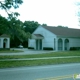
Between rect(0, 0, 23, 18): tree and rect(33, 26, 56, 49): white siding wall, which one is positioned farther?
rect(33, 26, 56, 49): white siding wall

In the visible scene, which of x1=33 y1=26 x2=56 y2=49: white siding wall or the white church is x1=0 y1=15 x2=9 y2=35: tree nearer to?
the white church

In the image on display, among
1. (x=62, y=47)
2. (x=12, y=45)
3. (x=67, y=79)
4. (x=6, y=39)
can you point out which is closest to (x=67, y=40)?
(x=62, y=47)

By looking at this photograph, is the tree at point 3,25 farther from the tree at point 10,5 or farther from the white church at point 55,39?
the white church at point 55,39

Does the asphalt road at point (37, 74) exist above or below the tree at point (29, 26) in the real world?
below

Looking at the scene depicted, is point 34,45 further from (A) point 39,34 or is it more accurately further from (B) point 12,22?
(B) point 12,22

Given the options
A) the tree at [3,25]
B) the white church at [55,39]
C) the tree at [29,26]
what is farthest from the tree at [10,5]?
the tree at [29,26]

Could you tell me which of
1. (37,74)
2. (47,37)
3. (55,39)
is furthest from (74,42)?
(37,74)

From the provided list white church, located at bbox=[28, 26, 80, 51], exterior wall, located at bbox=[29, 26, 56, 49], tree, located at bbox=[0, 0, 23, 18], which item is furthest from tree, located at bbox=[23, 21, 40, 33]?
tree, located at bbox=[0, 0, 23, 18]

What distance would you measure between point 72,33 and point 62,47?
597cm

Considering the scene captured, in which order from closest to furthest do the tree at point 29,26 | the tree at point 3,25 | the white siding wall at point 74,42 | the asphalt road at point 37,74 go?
1. the asphalt road at point 37,74
2. the tree at point 3,25
3. the white siding wall at point 74,42
4. the tree at point 29,26

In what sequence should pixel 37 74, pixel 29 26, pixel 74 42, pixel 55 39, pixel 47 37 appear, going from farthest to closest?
pixel 29 26
pixel 74 42
pixel 47 37
pixel 55 39
pixel 37 74

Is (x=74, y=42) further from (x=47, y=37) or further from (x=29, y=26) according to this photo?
(x=29, y=26)

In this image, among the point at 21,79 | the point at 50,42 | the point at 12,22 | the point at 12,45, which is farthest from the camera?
the point at 12,45

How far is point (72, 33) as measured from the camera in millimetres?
51344
